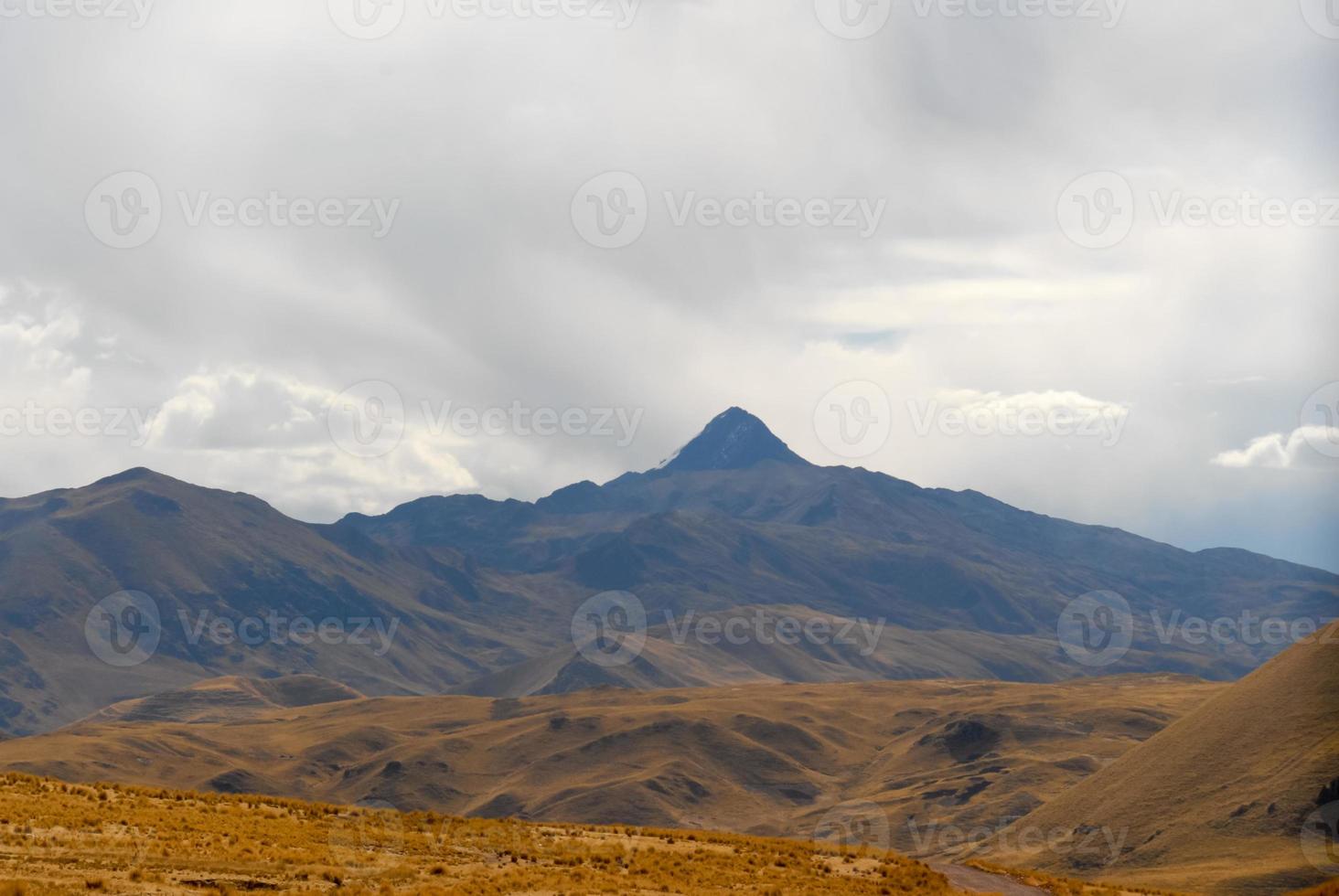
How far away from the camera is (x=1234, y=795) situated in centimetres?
8638

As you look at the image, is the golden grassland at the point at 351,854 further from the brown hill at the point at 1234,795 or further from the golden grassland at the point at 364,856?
the brown hill at the point at 1234,795

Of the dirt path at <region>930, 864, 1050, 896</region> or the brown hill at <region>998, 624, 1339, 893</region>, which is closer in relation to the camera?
the dirt path at <region>930, 864, 1050, 896</region>

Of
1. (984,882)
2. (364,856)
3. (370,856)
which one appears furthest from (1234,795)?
(364,856)

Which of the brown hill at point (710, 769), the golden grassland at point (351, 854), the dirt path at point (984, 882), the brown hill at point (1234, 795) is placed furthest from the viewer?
the brown hill at point (710, 769)

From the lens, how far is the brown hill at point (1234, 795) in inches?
3034

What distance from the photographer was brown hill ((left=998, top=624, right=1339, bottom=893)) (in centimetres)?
7706

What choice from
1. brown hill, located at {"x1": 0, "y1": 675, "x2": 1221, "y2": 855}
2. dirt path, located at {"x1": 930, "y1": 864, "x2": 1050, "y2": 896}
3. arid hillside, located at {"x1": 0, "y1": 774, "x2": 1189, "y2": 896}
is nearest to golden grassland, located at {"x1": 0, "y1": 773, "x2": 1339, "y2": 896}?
arid hillside, located at {"x1": 0, "y1": 774, "x2": 1189, "y2": 896}

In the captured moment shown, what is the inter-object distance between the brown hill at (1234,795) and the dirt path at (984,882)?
28859 millimetres

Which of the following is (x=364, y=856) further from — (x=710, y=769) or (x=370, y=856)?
(x=710, y=769)

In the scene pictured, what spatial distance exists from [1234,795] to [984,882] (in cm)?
4556

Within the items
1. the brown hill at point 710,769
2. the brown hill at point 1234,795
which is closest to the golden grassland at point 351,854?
the brown hill at point 1234,795

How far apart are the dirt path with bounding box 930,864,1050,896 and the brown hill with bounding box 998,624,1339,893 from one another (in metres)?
28.9

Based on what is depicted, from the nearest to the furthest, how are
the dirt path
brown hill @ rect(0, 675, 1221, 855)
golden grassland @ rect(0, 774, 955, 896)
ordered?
golden grassland @ rect(0, 774, 955, 896) < the dirt path < brown hill @ rect(0, 675, 1221, 855)

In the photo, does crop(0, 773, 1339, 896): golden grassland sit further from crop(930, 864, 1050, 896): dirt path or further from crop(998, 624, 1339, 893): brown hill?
crop(998, 624, 1339, 893): brown hill
